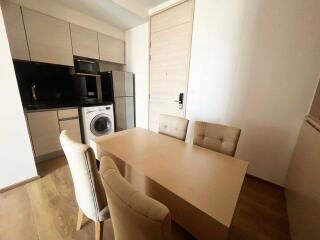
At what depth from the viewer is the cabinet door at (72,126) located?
236 centimetres

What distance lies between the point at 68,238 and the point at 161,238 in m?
1.27

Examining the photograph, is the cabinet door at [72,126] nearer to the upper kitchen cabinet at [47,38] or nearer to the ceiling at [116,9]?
the upper kitchen cabinet at [47,38]

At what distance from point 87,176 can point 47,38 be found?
2524mm

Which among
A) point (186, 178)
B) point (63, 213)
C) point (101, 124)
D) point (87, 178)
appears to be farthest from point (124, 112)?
point (186, 178)

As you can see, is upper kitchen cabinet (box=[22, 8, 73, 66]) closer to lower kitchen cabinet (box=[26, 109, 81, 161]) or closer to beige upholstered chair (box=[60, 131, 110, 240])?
lower kitchen cabinet (box=[26, 109, 81, 161])

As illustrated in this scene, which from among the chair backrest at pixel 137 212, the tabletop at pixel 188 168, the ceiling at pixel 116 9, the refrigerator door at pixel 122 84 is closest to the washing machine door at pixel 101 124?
the refrigerator door at pixel 122 84

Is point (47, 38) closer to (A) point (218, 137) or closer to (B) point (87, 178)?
(B) point (87, 178)

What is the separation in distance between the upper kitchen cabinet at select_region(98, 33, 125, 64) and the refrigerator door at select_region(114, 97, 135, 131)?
2.94 ft

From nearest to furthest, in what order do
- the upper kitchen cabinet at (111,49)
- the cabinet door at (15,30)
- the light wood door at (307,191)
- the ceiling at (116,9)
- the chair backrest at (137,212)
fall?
1. the chair backrest at (137,212)
2. the light wood door at (307,191)
3. the cabinet door at (15,30)
4. the ceiling at (116,9)
5. the upper kitchen cabinet at (111,49)

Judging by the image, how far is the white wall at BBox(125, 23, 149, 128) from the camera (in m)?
2.98

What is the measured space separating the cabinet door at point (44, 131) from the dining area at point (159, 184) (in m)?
1.40

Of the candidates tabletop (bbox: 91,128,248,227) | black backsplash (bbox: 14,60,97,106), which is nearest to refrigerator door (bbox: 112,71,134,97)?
black backsplash (bbox: 14,60,97,106)

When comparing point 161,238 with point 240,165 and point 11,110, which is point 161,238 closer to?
point 240,165

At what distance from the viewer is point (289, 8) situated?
1523mm
